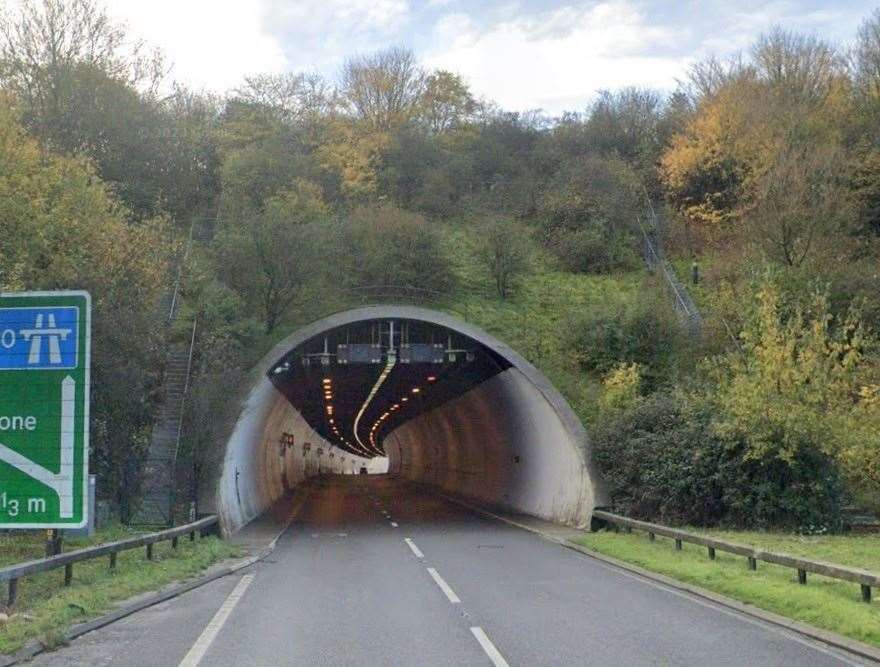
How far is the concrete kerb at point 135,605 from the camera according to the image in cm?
1048

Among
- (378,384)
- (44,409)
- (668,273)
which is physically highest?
(668,273)

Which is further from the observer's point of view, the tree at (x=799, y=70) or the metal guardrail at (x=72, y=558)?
the tree at (x=799, y=70)

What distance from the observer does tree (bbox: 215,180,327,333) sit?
121 ft

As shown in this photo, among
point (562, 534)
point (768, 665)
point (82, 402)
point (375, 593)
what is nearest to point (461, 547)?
point (562, 534)

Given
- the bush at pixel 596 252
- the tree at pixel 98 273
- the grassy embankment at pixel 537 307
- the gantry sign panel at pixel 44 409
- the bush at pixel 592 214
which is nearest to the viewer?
the gantry sign panel at pixel 44 409

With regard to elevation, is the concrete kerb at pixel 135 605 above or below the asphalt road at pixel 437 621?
above

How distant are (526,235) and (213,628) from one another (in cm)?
3822

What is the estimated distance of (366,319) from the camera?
33.1 metres

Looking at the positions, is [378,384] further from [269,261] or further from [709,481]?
[709,481]

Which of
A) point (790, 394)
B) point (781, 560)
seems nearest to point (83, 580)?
point (781, 560)

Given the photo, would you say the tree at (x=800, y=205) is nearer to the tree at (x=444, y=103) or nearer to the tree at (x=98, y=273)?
the tree at (x=98, y=273)

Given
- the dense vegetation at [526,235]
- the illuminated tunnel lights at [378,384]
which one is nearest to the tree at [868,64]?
the dense vegetation at [526,235]

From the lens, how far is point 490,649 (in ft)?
36.1

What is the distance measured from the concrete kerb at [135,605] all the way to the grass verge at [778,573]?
26.4 ft
